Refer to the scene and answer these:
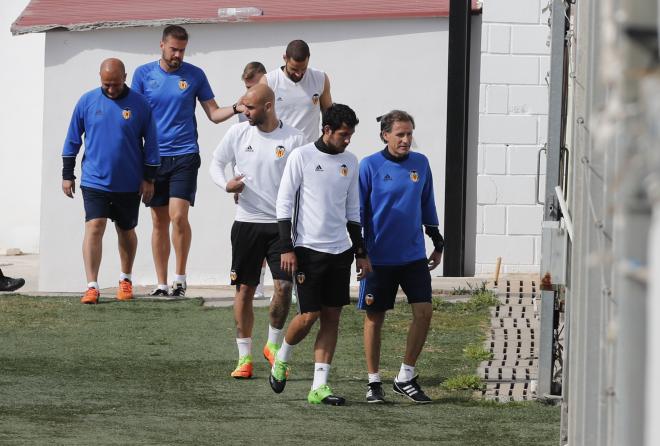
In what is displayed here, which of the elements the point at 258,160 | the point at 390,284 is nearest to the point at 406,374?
the point at 390,284

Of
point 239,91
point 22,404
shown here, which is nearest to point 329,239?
point 22,404

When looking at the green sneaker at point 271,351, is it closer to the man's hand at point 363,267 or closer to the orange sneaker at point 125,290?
the man's hand at point 363,267

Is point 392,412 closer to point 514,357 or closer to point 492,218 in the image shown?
point 514,357

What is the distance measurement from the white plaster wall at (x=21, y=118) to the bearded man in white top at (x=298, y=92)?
7145mm

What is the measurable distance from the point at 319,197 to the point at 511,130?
5.80m

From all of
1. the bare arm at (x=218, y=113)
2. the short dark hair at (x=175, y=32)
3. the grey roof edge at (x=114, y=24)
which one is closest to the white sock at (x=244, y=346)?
the bare arm at (x=218, y=113)

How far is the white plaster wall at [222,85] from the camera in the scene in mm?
14016

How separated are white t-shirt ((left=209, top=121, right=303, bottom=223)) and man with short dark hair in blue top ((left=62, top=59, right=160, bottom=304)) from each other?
105 inches

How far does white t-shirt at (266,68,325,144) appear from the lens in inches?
418

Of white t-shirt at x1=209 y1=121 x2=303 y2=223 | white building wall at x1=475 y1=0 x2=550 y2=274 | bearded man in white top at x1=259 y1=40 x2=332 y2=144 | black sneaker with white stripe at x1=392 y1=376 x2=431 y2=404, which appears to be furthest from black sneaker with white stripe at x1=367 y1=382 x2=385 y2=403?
white building wall at x1=475 y1=0 x2=550 y2=274

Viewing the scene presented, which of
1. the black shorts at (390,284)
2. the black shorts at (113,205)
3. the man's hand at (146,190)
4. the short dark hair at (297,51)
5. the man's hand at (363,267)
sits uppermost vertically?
the short dark hair at (297,51)

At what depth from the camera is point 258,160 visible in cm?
870

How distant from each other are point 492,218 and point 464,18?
6.13 ft

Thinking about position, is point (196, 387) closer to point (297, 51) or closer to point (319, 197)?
point (319, 197)
